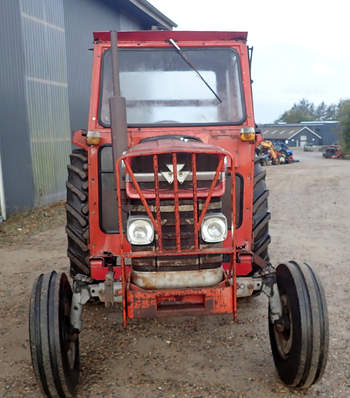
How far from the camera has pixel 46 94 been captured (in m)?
9.32

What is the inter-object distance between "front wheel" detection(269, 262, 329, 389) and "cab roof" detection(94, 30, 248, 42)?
1919mm

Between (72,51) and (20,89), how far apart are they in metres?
2.47

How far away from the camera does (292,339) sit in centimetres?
262

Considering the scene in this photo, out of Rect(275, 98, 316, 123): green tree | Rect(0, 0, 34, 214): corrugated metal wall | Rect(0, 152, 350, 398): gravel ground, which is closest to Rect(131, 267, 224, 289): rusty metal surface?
Rect(0, 152, 350, 398): gravel ground

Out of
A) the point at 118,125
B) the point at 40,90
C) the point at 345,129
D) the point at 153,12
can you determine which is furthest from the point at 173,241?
the point at 345,129

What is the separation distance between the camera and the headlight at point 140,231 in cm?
257

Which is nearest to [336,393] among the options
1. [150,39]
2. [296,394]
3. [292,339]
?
[296,394]

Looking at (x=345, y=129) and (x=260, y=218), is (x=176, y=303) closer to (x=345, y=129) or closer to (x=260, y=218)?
(x=260, y=218)

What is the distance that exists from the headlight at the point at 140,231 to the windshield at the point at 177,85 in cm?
112

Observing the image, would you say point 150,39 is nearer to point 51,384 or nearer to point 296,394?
point 51,384

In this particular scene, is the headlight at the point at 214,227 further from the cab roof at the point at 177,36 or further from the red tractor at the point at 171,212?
the cab roof at the point at 177,36

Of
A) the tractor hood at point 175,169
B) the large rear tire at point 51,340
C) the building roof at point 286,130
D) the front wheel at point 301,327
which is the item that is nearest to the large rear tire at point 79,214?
the large rear tire at point 51,340

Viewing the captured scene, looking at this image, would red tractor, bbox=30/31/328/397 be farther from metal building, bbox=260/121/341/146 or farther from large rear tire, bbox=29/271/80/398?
metal building, bbox=260/121/341/146

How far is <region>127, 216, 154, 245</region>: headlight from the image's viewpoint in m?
2.57
